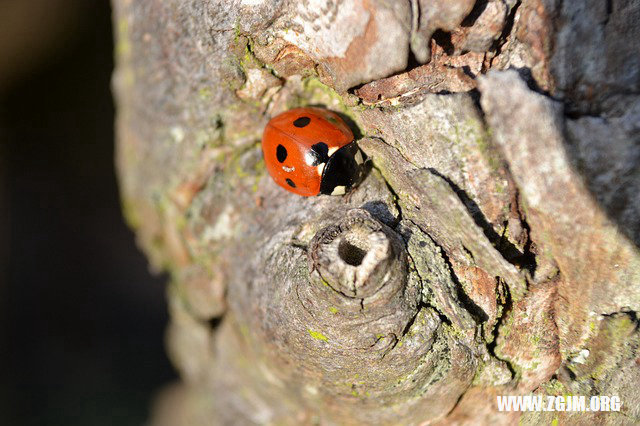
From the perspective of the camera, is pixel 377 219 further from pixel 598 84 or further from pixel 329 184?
pixel 598 84

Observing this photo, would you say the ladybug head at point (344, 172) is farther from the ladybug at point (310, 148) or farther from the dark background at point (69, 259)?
the dark background at point (69, 259)

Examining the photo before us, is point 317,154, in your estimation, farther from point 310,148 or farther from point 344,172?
point 344,172

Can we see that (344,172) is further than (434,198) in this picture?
Yes

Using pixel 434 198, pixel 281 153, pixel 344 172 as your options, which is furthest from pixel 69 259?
pixel 434 198

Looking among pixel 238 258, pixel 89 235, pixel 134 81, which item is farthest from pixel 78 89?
pixel 238 258

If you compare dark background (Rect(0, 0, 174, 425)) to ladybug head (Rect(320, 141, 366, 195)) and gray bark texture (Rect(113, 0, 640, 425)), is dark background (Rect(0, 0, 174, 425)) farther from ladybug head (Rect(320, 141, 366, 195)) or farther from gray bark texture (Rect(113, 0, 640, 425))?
ladybug head (Rect(320, 141, 366, 195))

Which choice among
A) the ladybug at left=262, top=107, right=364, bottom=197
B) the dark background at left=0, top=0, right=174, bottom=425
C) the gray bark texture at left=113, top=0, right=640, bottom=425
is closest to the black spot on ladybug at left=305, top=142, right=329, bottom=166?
the ladybug at left=262, top=107, right=364, bottom=197

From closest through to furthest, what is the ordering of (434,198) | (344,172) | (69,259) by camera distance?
(434,198), (344,172), (69,259)
